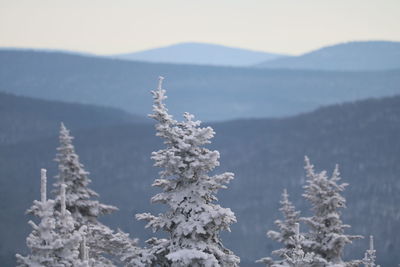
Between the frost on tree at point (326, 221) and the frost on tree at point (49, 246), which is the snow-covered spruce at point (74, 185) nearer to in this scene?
Result: the frost on tree at point (326, 221)

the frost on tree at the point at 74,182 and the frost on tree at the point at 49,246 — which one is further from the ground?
the frost on tree at the point at 74,182

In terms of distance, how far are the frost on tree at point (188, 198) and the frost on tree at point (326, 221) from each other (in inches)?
238

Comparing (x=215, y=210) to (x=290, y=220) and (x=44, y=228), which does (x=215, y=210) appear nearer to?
(x=44, y=228)

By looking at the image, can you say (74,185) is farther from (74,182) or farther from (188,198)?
(188,198)

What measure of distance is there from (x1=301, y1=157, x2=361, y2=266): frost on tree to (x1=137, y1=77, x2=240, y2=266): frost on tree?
604 centimetres

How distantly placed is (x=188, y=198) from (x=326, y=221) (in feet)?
24.8

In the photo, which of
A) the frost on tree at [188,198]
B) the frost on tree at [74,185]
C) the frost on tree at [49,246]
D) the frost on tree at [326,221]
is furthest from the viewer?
the frost on tree at [74,185]

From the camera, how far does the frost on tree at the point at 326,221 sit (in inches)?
872

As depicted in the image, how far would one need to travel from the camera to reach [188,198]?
651 inches

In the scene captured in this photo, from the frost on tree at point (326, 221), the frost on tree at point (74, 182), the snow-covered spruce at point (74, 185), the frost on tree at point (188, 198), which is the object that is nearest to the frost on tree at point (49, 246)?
the frost on tree at point (188, 198)

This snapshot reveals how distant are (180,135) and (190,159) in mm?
844

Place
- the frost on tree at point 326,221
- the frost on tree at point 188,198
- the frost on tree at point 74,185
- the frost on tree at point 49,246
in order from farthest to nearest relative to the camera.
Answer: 1. the frost on tree at point 74,185
2. the frost on tree at point 326,221
3. the frost on tree at point 188,198
4. the frost on tree at point 49,246

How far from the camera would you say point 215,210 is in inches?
636

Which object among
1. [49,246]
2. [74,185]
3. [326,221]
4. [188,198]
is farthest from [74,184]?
[49,246]
